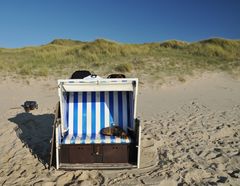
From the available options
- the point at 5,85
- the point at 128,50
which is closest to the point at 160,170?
the point at 5,85

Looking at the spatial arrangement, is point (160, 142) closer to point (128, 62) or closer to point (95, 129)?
point (95, 129)

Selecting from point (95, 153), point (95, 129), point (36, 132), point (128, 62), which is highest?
Answer: point (128, 62)

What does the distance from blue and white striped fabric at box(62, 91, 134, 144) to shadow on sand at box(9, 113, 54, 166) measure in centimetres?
81

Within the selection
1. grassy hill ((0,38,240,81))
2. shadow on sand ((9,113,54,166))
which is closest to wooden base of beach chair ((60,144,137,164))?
shadow on sand ((9,113,54,166))

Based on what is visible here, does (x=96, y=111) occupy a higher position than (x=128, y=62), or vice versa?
(x=128, y=62)

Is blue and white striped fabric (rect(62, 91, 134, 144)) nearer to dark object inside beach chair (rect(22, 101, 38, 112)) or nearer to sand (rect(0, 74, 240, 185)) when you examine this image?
sand (rect(0, 74, 240, 185))

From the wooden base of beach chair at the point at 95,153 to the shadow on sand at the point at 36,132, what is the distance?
531 mm

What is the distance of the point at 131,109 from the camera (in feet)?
21.6

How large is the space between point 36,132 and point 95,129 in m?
2.39

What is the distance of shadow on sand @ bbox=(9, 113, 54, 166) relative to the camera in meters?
6.77

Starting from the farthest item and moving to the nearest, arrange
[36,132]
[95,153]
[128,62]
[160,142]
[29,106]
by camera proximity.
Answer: [128,62] → [29,106] → [36,132] → [160,142] → [95,153]

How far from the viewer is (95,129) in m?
6.60

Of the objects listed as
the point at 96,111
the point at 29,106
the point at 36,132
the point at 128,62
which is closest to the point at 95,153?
the point at 96,111

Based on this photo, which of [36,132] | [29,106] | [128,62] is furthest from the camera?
[128,62]
